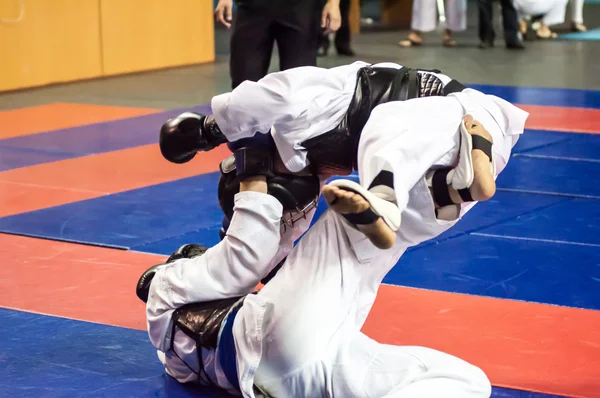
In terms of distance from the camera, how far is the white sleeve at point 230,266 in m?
2.77

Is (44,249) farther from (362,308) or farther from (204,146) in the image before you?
(362,308)

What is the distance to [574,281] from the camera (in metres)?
3.77

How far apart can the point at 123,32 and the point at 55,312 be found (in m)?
7.25

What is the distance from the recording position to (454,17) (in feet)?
41.5

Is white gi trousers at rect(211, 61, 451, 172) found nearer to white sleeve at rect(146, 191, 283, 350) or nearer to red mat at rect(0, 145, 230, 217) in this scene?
white sleeve at rect(146, 191, 283, 350)

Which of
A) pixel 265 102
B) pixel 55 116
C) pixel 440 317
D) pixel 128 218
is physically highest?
pixel 265 102

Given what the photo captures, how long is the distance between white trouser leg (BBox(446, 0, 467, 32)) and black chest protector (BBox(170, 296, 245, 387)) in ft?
33.6

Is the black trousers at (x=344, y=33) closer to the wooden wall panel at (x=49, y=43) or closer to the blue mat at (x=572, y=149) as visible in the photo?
the wooden wall panel at (x=49, y=43)

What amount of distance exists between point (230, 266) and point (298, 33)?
2699 mm

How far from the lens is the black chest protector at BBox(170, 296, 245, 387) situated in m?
2.71

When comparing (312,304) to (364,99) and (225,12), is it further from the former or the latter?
(225,12)

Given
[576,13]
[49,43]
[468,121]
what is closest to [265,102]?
[468,121]

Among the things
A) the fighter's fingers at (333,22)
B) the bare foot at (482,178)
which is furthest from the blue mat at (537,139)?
the bare foot at (482,178)

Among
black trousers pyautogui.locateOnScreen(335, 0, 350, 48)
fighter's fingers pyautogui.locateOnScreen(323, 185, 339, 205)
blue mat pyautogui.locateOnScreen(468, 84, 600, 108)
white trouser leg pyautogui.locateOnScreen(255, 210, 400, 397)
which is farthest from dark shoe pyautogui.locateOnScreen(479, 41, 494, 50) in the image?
fighter's fingers pyautogui.locateOnScreen(323, 185, 339, 205)
